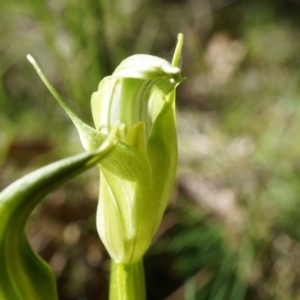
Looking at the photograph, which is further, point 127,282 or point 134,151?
point 127,282

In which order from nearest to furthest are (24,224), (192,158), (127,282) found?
(24,224) < (127,282) < (192,158)

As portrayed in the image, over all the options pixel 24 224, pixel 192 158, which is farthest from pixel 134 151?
pixel 192 158

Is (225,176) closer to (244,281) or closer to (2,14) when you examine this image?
(244,281)

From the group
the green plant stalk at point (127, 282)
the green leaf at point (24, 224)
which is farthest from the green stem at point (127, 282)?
the green leaf at point (24, 224)

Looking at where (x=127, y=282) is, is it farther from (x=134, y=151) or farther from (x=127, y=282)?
(x=134, y=151)

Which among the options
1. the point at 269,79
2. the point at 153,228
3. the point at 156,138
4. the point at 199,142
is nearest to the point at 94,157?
the point at 156,138

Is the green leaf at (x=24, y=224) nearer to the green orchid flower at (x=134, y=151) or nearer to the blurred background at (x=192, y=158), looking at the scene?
the green orchid flower at (x=134, y=151)

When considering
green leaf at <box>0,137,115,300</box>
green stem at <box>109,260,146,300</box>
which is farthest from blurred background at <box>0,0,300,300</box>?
green leaf at <box>0,137,115,300</box>
